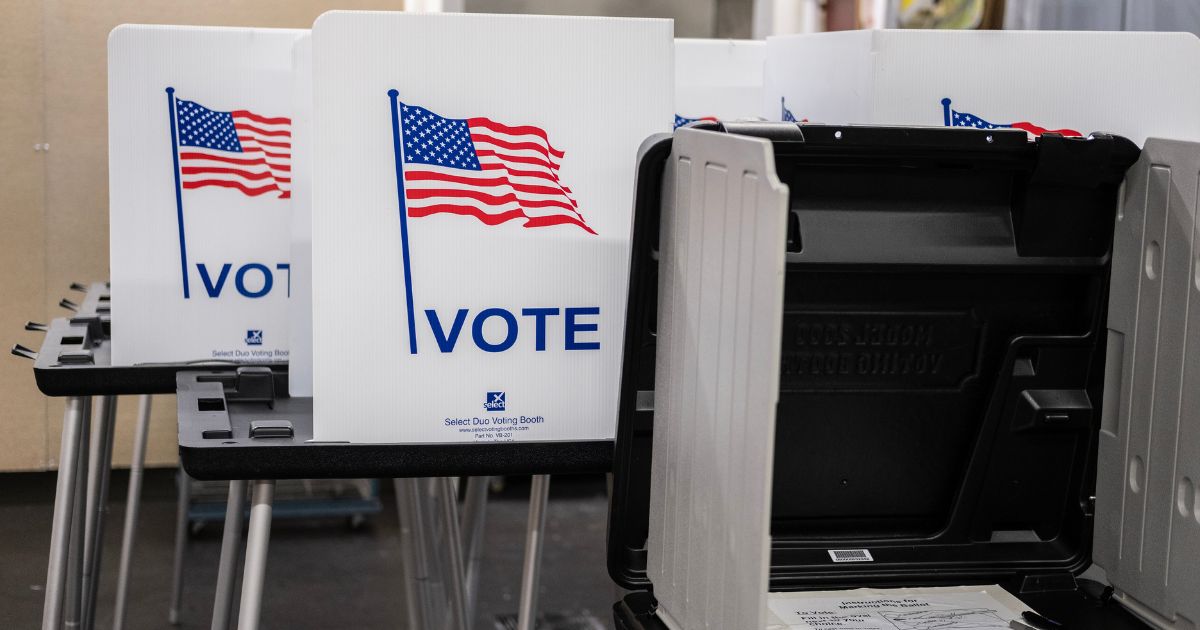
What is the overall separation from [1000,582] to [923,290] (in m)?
0.28

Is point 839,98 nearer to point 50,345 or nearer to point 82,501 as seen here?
point 50,345

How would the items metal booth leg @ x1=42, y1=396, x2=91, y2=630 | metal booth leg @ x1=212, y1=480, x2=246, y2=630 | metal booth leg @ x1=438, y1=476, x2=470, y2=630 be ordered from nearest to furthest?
1. metal booth leg @ x1=212, y1=480, x2=246, y2=630
2. metal booth leg @ x1=42, y1=396, x2=91, y2=630
3. metal booth leg @ x1=438, y1=476, x2=470, y2=630

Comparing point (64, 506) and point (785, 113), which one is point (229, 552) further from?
point (785, 113)

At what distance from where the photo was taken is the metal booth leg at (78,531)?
1704mm

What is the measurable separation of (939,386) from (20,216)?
9.81 ft

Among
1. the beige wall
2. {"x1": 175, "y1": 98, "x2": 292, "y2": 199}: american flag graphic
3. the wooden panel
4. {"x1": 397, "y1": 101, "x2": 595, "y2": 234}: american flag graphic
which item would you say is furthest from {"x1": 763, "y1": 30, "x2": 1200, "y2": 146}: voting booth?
the wooden panel

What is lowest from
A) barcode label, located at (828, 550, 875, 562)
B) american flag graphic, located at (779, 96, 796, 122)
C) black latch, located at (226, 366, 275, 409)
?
barcode label, located at (828, 550, 875, 562)

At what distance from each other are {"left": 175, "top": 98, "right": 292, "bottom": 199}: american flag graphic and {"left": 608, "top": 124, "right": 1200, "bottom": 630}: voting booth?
73cm

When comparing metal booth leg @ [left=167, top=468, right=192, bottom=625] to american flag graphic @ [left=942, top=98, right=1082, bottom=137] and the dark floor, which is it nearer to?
the dark floor

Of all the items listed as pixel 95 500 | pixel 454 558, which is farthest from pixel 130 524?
pixel 454 558

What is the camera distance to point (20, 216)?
131 inches

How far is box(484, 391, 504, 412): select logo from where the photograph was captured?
109cm

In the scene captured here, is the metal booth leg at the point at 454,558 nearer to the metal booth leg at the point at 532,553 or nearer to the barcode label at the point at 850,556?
the metal booth leg at the point at 532,553

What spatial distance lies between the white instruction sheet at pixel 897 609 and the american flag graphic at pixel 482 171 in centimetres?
37
